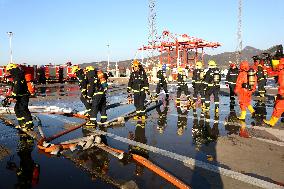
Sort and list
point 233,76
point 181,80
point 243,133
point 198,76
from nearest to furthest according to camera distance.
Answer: point 243,133
point 198,76
point 233,76
point 181,80

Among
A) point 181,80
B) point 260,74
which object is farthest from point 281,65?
point 260,74

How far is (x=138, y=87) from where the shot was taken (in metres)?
10.2

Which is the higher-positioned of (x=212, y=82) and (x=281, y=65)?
(x=281, y=65)

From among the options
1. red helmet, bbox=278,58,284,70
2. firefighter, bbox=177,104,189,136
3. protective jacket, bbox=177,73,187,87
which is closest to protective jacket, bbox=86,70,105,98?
Answer: firefighter, bbox=177,104,189,136

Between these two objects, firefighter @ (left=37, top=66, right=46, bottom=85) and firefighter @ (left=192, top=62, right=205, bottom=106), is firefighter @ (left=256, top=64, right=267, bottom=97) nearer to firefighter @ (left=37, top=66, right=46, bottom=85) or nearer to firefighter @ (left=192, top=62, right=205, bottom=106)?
firefighter @ (left=192, top=62, right=205, bottom=106)

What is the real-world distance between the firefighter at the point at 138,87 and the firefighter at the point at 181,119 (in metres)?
1.33

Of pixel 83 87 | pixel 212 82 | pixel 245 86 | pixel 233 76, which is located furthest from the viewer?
pixel 233 76

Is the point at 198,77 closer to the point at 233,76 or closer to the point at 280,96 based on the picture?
the point at 233,76

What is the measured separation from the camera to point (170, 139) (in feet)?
24.2

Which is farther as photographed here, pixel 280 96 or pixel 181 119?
pixel 181 119

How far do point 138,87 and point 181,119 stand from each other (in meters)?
1.87

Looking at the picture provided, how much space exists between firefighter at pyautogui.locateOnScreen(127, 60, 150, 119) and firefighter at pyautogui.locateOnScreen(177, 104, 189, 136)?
52.5 inches

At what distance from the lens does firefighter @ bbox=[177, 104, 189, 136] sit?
852cm

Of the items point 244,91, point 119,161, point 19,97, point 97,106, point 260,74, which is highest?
point 260,74
